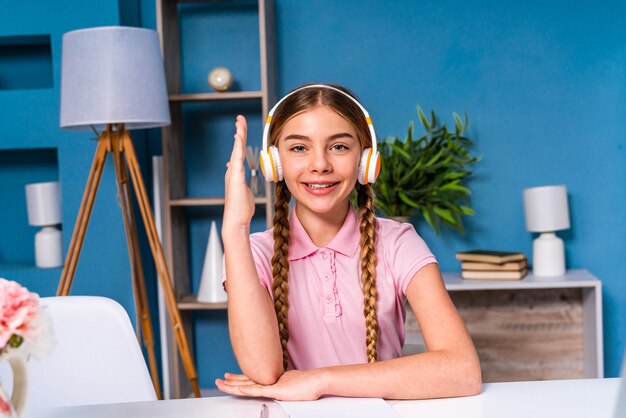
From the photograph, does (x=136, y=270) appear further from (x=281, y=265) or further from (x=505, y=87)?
(x=505, y=87)

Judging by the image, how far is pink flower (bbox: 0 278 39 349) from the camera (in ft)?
2.54

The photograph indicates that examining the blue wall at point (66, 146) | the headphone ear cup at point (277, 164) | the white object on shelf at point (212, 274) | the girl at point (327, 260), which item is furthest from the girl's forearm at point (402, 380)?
the blue wall at point (66, 146)

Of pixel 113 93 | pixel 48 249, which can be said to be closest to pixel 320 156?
pixel 113 93

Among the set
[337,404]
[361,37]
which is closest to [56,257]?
[361,37]

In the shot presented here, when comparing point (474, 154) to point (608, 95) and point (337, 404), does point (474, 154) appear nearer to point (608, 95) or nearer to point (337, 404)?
point (608, 95)

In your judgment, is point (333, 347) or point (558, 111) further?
point (558, 111)

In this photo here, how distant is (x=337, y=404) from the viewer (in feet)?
3.95

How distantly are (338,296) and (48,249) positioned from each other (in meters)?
2.16

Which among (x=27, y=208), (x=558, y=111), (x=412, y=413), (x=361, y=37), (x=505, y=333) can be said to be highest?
(x=361, y=37)

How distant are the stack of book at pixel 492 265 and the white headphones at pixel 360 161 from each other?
1.68 metres

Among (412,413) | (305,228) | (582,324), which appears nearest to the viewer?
(412,413)

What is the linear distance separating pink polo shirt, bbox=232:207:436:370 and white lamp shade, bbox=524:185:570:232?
5.68 ft

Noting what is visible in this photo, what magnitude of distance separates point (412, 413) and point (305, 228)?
61cm

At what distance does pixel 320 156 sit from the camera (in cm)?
157
